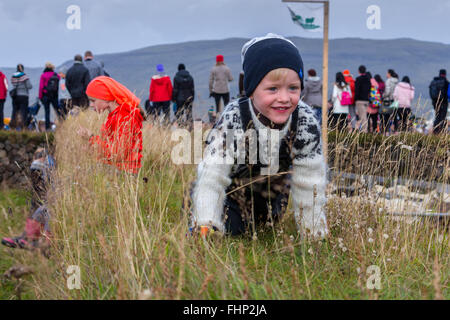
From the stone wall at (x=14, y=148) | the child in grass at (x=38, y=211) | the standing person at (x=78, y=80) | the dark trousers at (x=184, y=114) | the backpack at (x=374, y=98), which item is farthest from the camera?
the backpack at (x=374, y=98)

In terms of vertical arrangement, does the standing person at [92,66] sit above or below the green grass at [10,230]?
above

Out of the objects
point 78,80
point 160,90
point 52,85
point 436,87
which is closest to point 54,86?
point 52,85

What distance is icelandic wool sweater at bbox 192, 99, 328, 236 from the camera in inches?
110

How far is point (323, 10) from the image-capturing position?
22.2 ft

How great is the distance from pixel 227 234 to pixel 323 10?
4583 millimetres

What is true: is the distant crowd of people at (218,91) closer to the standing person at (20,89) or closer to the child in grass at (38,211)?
the standing person at (20,89)

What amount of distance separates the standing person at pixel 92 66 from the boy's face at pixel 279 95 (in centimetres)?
914

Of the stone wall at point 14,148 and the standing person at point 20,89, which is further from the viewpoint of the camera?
the standing person at point 20,89

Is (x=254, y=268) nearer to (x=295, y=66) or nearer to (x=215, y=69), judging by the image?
(x=295, y=66)

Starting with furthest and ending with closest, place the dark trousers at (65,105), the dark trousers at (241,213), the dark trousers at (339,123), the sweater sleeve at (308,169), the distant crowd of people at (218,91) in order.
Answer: the distant crowd of people at (218,91) → the dark trousers at (65,105) → the dark trousers at (339,123) → the dark trousers at (241,213) → the sweater sleeve at (308,169)

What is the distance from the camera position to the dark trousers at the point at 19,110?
41.4 ft

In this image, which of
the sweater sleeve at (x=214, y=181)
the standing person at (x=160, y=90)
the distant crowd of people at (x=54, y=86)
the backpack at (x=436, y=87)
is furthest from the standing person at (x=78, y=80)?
the sweater sleeve at (x=214, y=181)

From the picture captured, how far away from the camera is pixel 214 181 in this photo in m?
2.83
